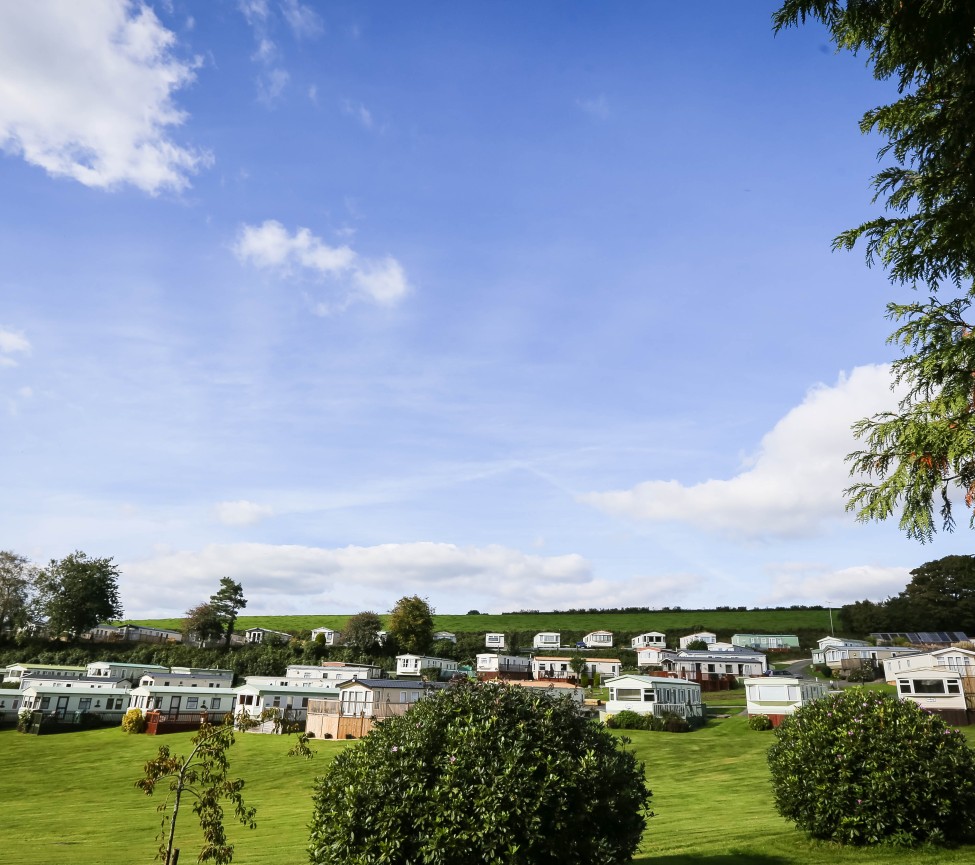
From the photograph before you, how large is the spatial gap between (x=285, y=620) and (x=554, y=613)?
55279 millimetres

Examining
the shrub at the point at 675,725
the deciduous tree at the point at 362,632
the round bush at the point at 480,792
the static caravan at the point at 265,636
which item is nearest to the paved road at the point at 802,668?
the shrub at the point at 675,725

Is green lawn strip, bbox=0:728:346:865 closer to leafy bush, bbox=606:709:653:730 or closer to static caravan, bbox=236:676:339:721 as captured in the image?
static caravan, bbox=236:676:339:721

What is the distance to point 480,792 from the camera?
35.4ft

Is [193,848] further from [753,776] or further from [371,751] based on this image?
[753,776]

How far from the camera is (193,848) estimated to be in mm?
22156

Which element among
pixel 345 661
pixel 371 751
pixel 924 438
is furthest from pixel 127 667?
pixel 924 438

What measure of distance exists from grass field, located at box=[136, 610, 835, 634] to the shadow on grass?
102 meters

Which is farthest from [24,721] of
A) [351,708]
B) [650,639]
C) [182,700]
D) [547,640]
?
[650,639]

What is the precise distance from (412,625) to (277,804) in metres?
61.8

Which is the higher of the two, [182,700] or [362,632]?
[362,632]

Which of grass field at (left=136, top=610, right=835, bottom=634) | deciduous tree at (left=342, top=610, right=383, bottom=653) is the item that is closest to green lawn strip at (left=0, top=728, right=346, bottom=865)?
deciduous tree at (left=342, top=610, right=383, bottom=653)

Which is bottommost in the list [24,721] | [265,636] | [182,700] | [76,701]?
[24,721]

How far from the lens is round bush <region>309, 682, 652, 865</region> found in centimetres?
1066

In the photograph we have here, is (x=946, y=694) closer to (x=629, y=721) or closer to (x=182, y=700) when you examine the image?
(x=629, y=721)
